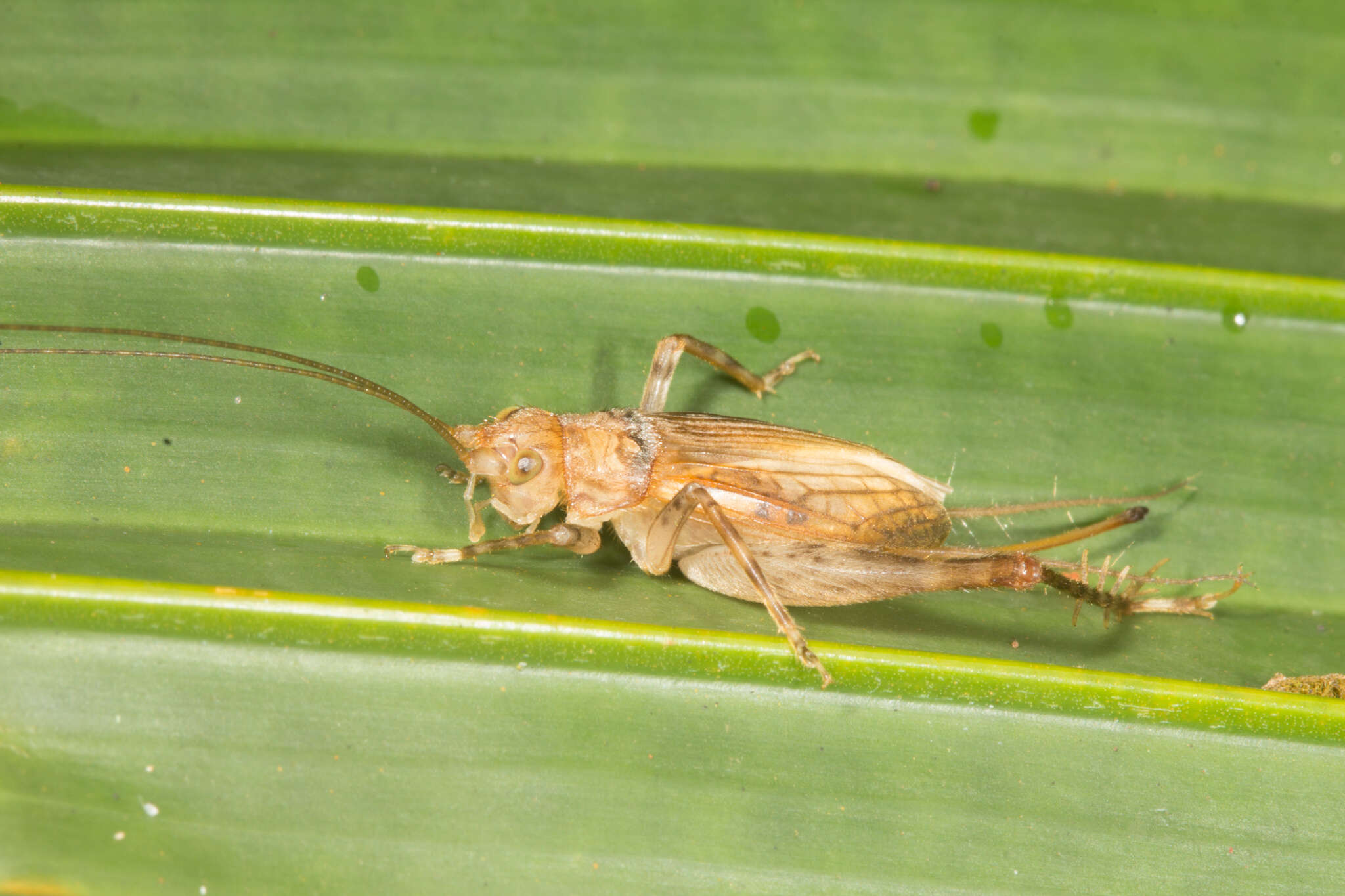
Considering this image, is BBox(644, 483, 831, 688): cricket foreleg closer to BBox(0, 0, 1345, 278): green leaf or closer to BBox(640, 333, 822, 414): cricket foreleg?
BBox(640, 333, 822, 414): cricket foreleg

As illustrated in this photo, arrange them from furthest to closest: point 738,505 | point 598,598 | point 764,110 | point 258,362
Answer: point 764,110 → point 738,505 → point 258,362 → point 598,598

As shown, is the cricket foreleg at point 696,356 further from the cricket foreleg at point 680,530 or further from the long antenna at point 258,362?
the long antenna at point 258,362

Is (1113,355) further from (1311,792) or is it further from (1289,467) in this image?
(1311,792)

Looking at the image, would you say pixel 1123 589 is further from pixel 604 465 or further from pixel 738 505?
pixel 604 465

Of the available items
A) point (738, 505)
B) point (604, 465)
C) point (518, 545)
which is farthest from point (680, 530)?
point (518, 545)

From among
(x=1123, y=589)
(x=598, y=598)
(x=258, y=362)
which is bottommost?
(x=598, y=598)

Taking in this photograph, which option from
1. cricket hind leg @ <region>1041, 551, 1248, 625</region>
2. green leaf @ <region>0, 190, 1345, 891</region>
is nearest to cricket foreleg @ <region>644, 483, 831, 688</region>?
green leaf @ <region>0, 190, 1345, 891</region>
